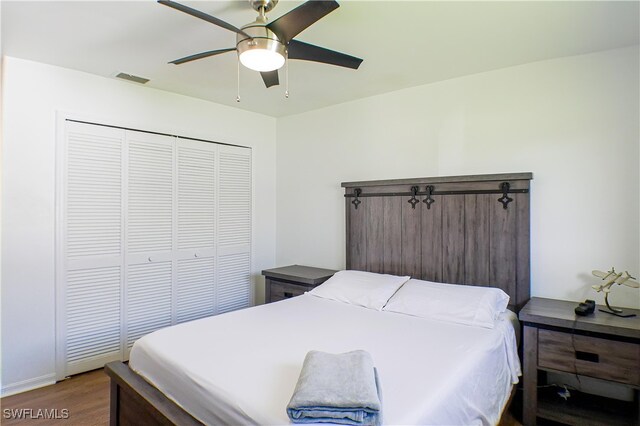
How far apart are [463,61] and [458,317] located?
1790mm

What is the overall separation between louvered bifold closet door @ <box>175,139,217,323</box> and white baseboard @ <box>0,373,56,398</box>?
3.41ft

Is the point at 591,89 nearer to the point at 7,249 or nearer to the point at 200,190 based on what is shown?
the point at 200,190

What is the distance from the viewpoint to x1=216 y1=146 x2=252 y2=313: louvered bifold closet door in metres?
3.92

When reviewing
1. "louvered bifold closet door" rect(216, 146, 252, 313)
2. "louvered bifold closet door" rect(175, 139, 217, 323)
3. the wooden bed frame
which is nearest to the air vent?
"louvered bifold closet door" rect(175, 139, 217, 323)

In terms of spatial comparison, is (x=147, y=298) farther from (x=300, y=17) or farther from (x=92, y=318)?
(x=300, y=17)

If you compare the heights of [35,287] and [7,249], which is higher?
[7,249]

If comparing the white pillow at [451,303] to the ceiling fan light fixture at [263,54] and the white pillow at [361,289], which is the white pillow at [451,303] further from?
the ceiling fan light fixture at [263,54]

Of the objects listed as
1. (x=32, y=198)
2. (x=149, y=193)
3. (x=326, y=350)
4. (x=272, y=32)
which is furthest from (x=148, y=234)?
(x=272, y=32)

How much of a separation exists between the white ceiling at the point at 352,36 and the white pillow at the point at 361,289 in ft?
5.34

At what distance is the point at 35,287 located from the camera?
2.77 m

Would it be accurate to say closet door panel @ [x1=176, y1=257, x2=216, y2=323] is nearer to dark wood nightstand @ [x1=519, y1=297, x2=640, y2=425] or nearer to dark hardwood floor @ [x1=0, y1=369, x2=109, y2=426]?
dark hardwood floor @ [x1=0, y1=369, x2=109, y2=426]

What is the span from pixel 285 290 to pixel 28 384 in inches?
81.2

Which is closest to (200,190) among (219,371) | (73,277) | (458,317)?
(73,277)

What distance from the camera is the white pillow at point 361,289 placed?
2742 mm
